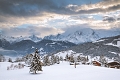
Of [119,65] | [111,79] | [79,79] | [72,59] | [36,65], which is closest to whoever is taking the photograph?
[111,79]

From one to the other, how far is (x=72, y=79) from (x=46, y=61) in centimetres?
7753

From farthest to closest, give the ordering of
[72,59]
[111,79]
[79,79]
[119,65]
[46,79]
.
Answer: [72,59]
[119,65]
[46,79]
[79,79]
[111,79]

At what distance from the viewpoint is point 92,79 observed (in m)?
44.8

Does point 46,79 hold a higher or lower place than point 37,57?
lower

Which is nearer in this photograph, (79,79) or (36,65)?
(79,79)

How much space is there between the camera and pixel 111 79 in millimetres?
42812

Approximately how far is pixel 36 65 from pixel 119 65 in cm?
7398

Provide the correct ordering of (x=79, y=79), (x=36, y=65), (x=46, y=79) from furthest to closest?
(x=36, y=65) < (x=46, y=79) < (x=79, y=79)

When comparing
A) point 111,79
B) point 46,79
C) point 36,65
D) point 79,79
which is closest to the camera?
point 111,79

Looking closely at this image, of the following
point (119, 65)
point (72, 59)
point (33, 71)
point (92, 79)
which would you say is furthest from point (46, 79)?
point (72, 59)

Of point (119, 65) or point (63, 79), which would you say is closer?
point (63, 79)

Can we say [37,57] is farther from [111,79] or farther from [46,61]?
[46,61]

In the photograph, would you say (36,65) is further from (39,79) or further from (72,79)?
(72,79)

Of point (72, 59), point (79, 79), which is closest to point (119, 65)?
point (72, 59)
